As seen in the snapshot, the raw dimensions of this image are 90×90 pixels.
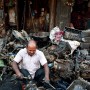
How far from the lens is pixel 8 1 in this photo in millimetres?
12641

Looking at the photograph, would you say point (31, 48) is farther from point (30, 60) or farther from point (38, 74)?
point (38, 74)

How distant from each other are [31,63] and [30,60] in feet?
0.25

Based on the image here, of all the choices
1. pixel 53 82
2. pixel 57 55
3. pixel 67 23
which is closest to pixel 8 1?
pixel 67 23

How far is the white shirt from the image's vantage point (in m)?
7.72

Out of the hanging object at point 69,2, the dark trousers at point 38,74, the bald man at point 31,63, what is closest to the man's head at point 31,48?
the bald man at point 31,63

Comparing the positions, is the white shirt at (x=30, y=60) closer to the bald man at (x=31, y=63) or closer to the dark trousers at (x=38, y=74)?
the bald man at (x=31, y=63)

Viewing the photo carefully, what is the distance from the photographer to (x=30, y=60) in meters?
7.79

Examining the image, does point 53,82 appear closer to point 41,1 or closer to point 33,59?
point 33,59

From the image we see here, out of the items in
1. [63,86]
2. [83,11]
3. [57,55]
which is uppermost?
[83,11]

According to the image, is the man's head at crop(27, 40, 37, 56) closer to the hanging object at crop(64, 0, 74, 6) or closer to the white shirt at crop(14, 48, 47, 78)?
the white shirt at crop(14, 48, 47, 78)

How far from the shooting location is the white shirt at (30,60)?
7.72 m

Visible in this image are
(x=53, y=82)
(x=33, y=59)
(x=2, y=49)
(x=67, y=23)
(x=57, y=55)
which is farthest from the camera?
(x=67, y=23)

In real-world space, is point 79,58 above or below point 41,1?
below

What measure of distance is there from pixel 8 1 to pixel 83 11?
2.87 meters
